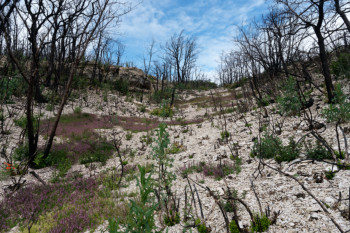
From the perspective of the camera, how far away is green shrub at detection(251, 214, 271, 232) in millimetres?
2797

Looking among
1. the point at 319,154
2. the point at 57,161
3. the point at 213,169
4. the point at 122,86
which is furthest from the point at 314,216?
the point at 122,86

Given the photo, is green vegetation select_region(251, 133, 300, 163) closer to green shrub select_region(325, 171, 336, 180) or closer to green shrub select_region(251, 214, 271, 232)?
green shrub select_region(325, 171, 336, 180)

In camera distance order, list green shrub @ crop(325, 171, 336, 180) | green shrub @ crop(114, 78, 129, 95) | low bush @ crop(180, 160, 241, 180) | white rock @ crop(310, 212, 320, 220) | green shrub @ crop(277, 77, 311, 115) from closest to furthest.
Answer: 1. white rock @ crop(310, 212, 320, 220)
2. green shrub @ crop(325, 171, 336, 180)
3. low bush @ crop(180, 160, 241, 180)
4. green shrub @ crop(277, 77, 311, 115)
5. green shrub @ crop(114, 78, 129, 95)

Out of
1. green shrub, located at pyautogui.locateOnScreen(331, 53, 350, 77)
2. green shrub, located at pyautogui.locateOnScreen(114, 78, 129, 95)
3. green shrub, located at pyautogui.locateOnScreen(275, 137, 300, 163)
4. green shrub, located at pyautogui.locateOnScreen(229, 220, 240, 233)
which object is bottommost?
green shrub, located at pyautogui.locateOnScreen(229, 220, 240, 233)

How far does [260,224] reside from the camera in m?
2.83

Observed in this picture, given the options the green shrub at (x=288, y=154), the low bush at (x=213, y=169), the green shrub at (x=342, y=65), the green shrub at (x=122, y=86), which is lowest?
the low bush at (x=213, y=169)

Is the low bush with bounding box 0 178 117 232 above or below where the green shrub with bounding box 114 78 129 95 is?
below

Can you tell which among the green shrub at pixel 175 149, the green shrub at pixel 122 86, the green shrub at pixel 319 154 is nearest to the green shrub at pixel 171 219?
the green shrub at pixel 319 154

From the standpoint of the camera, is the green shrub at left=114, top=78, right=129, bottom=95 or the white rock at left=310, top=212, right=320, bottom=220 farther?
the green shrub at left=114, top=78, right=129, bottom=95

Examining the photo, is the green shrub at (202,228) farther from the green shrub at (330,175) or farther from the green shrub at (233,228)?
the green shrub at (330,175)

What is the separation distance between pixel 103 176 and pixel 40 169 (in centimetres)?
277

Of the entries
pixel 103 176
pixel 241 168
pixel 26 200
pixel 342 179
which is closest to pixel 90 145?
pixel 103 176

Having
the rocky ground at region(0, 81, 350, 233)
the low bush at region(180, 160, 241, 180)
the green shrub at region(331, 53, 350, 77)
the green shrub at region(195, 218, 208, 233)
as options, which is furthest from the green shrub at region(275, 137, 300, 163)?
the green shrub at region(331, 53, 350, 77)

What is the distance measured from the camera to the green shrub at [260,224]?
9.18 feet
